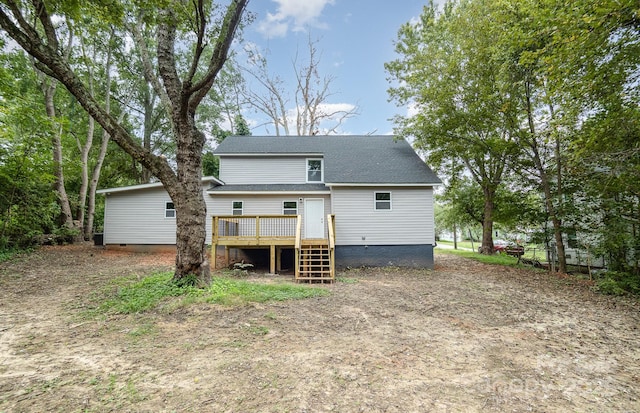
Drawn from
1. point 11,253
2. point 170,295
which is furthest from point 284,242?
point 11,253

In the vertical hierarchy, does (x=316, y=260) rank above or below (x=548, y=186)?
below

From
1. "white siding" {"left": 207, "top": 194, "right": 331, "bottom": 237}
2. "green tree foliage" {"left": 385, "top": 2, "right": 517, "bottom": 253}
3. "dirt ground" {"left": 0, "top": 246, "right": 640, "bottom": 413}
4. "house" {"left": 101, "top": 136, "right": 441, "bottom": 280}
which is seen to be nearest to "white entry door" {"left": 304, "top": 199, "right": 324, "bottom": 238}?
"house" {"left": 101, "top": 136, "right": 441, "bottom": 280}

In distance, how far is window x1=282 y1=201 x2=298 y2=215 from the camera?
12.4 meters

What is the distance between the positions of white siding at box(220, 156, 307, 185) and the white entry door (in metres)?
1.56

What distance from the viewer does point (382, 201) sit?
36.4 feet

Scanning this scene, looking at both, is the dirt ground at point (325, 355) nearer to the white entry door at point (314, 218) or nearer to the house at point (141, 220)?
the white entry door at point (314, 218)

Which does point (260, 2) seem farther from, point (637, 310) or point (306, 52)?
point (306, 52)

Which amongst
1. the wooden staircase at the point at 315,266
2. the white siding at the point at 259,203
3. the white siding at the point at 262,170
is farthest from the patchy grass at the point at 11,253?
the wooden staircase at the point at 315,266

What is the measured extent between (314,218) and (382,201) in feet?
9.77

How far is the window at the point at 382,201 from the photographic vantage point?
1107 centimetres

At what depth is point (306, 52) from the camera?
21.9 metres

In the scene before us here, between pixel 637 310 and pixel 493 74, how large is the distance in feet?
29.0

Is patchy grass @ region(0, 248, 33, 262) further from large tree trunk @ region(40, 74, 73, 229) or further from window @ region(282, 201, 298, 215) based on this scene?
window @ region(282, 201, 298, 215)

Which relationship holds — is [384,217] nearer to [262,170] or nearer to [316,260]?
[316,260]
